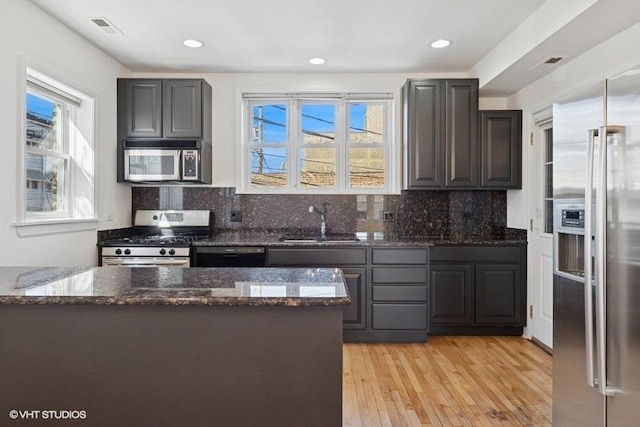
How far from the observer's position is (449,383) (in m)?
2.81

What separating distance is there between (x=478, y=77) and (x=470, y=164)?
84 cm

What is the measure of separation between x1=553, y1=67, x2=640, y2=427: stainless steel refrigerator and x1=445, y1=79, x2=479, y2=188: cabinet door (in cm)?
186

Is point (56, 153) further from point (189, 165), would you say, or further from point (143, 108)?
point (189, 165)

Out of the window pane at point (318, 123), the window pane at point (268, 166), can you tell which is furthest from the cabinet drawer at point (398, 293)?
the window pane at point (318, 123)

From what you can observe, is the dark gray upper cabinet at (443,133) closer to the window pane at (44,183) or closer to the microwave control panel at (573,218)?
the microwave control panel at (573,218)

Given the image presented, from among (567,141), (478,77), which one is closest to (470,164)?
(478,77)

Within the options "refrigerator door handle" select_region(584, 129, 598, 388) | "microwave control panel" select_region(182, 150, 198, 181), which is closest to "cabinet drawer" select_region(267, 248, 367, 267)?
"microwave control panel" select_region(182, 150, 198, 181)

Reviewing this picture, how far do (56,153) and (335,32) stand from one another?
241 centimetres

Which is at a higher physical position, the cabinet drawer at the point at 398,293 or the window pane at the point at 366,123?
the window pane at the point at 366,123

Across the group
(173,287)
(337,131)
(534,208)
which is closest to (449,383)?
(534,208)

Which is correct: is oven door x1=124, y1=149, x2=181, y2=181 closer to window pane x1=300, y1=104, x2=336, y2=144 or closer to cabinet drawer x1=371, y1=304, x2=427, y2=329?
window pane x1=300, y1=104, x2=336, y2=144

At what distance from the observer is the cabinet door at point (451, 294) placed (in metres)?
3.73

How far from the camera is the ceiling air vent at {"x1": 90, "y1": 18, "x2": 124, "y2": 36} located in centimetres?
300

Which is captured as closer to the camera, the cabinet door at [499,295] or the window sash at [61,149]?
the window sash at [61,149]
